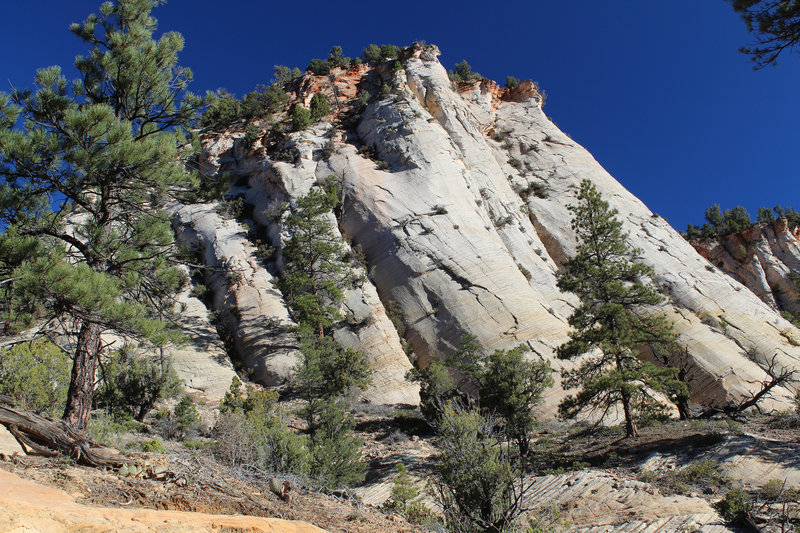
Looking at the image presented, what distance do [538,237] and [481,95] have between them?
1775cm

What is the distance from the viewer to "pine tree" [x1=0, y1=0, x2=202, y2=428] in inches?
257

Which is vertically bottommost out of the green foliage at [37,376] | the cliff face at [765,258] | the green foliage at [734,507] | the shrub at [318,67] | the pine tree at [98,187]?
the green foliage at [734,507]

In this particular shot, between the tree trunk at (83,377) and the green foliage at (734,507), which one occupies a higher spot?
the tree trunk at (83,377)

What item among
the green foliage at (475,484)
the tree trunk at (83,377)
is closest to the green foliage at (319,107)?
the tree trunk at (83,377)

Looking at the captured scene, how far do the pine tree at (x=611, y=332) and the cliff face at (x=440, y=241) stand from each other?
427 cm

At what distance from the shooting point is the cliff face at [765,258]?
36.3 meters

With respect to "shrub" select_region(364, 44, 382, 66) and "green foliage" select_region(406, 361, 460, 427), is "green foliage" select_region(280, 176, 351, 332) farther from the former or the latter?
"shrub" select_region(364, 44, 382, 66)

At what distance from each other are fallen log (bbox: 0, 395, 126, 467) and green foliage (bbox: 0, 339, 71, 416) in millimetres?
7721

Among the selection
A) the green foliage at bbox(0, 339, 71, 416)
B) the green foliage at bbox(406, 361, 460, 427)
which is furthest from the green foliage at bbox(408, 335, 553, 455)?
the green foliage at bbox(0, 339, 71, 416)

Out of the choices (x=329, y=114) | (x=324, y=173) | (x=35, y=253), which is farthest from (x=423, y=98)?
(x=35, y=253)

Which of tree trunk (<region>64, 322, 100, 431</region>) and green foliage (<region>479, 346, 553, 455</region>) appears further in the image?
green foliage (<region>479, 346, 553, 455</region>)

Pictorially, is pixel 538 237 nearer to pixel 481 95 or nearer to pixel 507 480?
pixel 481 95

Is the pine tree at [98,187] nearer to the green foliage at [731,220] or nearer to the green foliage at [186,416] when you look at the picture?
the green foliage at [186,416]

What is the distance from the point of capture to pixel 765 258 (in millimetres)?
37812
